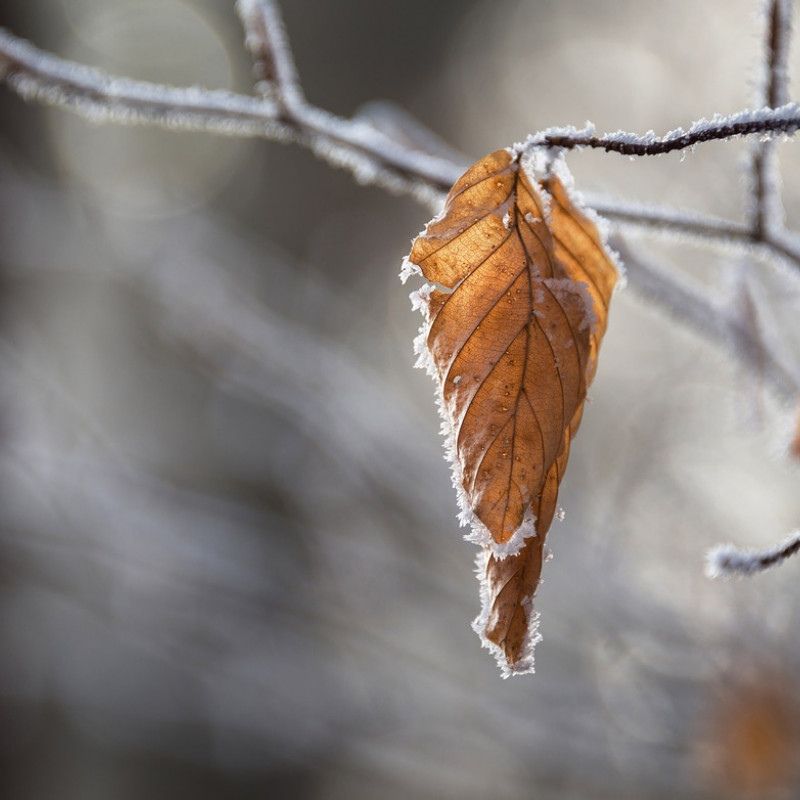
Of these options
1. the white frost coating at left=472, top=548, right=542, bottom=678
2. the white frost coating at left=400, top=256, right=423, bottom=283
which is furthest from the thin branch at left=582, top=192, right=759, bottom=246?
the white frost coating at left=472, top=548, right=542, bottom=678

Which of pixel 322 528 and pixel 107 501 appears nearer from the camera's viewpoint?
pixel 107 501

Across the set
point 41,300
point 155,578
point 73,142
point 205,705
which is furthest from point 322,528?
point 73,142

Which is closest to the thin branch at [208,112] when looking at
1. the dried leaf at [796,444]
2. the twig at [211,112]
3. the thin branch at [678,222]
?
the twig at [211,112]

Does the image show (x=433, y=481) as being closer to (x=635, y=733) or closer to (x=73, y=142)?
(x=635, y=733)

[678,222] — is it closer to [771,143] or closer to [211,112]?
[771,143]

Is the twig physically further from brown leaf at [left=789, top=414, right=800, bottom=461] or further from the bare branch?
brown leaf at [left=789, top=414, right=800, bottom=461]

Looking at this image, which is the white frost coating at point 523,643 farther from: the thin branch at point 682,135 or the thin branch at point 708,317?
the thin branch at point 708,317

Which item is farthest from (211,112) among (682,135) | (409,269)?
(682,135)
